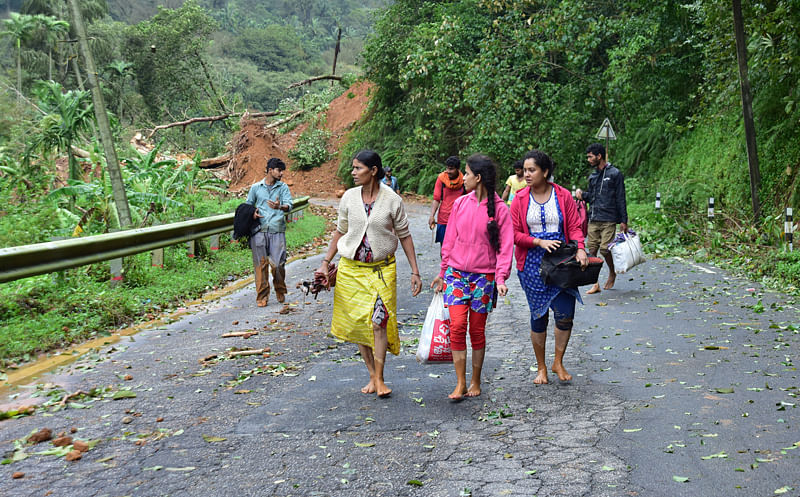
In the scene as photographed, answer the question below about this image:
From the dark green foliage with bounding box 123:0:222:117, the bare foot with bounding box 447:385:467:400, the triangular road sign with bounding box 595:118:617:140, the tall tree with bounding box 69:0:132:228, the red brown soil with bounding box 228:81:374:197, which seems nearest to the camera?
the bare foot with bounding box 447:385:467:400

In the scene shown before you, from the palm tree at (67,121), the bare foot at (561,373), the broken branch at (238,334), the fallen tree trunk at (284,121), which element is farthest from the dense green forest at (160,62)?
the bare foot at (561,373)

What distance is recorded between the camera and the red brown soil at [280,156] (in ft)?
123

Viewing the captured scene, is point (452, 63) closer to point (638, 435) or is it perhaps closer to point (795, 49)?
point (795, 49)

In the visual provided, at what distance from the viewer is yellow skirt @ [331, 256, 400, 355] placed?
592 centimetres

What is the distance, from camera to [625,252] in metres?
10.5

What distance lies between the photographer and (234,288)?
11.7m

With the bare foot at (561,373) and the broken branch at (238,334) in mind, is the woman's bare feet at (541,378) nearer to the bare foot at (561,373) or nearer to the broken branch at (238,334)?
the bare foot at (561,373)

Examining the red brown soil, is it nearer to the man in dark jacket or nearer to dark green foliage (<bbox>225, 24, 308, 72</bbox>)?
the man in dark jacket

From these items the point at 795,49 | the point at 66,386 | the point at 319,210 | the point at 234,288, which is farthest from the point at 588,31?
the point at 66,386

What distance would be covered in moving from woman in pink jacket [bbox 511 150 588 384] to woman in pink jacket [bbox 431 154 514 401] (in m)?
0.45

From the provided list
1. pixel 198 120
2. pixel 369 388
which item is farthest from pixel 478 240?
pixel 198 120

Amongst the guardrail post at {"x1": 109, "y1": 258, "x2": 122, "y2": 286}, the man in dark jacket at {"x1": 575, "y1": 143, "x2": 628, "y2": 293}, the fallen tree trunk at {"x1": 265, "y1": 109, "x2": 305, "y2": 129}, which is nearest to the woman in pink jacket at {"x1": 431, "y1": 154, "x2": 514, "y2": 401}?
the man in dark jacket at {"x1": 575, "y1": 143, "x2": 628, "y2": 293}

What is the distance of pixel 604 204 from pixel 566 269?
501 cm

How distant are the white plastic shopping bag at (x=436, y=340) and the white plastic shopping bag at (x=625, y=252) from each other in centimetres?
526
